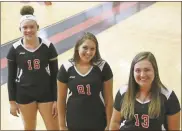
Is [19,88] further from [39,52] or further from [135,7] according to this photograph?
[135,7]

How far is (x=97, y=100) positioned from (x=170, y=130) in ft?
2.45

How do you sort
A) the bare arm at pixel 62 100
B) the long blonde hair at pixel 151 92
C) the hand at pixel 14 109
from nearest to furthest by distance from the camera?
the long blonde hair at pixel 151 92, the bare arm at pixel 62 100, the hand at pixel 14 109

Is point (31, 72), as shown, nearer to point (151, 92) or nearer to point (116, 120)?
point (116, 120)

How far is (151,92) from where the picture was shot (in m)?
2.55

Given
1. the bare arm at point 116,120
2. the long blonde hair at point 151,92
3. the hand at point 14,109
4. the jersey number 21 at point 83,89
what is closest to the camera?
the long blonde hair at point 151,92

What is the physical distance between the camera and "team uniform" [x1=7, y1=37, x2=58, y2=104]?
3412mm

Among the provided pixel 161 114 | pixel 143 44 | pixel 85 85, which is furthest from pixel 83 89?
pixel 143 44

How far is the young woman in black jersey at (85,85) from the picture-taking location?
2.94m

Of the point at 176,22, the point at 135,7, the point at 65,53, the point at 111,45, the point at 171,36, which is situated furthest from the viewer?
the point at 135,7

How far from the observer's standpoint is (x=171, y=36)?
336 inches

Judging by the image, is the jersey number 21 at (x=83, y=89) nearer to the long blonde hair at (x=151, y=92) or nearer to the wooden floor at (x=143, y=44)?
the long blonde hair at (x=151, y=92)

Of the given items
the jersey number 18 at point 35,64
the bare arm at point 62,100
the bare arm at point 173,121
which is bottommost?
the bare arm at point 173,121

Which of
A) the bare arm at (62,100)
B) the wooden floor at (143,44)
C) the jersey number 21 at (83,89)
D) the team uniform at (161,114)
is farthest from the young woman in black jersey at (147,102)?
the wooden floor at (143,44)

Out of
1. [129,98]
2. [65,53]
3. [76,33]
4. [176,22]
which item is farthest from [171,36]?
[129,98]
